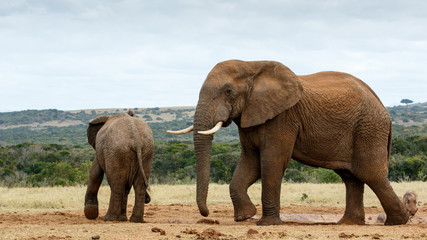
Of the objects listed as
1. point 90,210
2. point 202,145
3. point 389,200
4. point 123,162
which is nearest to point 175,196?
point 90,210

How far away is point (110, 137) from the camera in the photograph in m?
10.3

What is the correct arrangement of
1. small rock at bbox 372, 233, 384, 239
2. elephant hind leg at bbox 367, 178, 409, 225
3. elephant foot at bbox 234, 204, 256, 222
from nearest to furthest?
small rock at bbox 372, 233, 384, 239 < elephant foot at bbox 234, 204, 256, 222 < elephant hind leg at bbox 367, 178, 409, 225

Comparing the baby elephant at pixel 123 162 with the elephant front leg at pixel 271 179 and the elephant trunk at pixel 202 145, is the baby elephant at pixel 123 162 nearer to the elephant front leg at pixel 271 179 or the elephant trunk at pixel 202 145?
the elephant trunk at pixel 202 145

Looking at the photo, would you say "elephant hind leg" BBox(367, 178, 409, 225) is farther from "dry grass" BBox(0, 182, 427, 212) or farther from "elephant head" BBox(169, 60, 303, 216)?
"dry grass" BBox(0, 182, 427, 212)

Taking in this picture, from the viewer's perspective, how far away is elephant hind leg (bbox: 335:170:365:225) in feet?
35.6

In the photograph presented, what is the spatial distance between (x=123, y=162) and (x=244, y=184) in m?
2.02

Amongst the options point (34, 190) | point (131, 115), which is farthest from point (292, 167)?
point (131, 115)

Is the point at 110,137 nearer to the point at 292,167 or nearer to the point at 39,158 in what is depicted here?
the point at 292,167

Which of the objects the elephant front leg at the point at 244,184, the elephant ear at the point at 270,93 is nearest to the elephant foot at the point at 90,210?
the elephant front leg at the point at 244,184

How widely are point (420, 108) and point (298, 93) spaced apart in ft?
396

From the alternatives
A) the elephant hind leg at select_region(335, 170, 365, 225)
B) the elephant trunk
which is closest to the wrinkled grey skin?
the elephant hind leg at select_region(335, 170, 365, 225)

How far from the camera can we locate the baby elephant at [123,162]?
1018 centimetres

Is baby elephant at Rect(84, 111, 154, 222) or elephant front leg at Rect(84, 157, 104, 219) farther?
elephant front leg at Rect(84, 157, 104, 219)

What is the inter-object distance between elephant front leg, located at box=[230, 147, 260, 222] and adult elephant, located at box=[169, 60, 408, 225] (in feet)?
0.05
